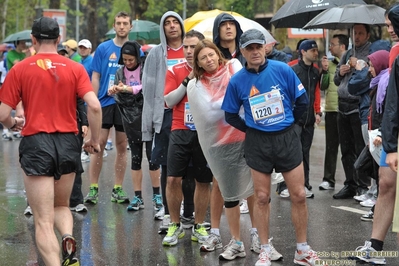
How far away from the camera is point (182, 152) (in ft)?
26.2

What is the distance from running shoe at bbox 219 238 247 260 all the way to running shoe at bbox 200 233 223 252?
0.26 meters

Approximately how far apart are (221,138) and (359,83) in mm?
2757

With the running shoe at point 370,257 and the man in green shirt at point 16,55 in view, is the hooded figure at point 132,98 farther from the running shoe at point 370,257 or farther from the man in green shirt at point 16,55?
the man in green shirt at point 16,55

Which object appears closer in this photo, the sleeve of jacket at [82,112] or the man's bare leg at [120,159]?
the sleeve of jacket at [82,112]

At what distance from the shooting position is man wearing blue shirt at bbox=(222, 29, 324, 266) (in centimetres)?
693

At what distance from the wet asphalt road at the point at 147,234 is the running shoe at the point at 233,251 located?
6 centimetres

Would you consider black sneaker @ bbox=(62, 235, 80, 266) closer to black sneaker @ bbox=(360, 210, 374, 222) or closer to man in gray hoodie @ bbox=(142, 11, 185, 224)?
man in gray hoodie @ bbox=(142, 11, 185, 224)

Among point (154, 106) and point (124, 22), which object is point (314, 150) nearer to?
point (124, 22)

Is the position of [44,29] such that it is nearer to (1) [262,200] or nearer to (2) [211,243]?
(1) [262,200]

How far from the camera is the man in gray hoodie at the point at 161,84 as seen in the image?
866 cm

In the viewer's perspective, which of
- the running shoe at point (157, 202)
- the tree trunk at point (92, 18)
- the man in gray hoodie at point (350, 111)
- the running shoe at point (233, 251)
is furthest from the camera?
the tree trunk at point (92, 18)

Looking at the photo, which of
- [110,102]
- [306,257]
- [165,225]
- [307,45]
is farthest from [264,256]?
[307,45]

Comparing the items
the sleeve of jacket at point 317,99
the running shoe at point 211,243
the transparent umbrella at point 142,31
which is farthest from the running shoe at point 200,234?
the transparent umbrella at point 142,31

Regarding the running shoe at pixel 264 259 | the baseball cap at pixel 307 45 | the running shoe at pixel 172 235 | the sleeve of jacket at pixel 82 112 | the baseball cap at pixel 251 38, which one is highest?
the baseball cap at pixel 251 38
